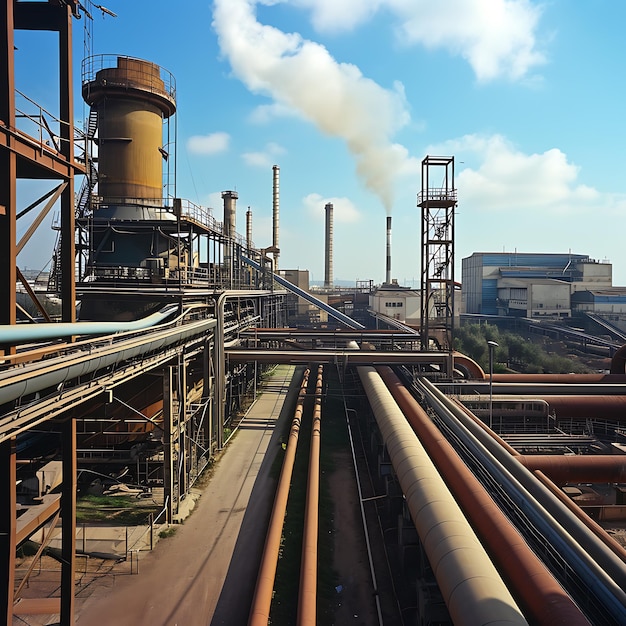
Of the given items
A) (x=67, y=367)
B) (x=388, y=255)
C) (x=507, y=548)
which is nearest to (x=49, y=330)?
(x=67, y=367)

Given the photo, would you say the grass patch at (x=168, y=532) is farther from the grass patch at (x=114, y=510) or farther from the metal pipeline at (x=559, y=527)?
the metal pipeline at (x=559, y=527)

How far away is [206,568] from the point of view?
400 inches

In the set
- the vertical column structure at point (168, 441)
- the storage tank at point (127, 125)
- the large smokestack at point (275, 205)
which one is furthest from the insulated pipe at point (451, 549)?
the large smokestack at point (275, 205)

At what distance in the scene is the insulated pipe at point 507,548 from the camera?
5641 millimetres

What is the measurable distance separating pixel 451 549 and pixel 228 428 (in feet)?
45.5

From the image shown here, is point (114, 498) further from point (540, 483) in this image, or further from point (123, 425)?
point (540, 483)

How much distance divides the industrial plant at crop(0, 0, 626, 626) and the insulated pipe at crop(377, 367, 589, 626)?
35 mm

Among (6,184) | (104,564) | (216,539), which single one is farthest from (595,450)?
(6,184)

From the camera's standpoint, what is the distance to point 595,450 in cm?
1491

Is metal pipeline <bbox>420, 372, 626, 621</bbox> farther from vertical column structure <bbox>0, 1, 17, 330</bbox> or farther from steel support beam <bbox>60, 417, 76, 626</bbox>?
vertical column structure <bbox>0, 1, 17, 330</bbox>

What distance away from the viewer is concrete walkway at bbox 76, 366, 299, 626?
8.77m

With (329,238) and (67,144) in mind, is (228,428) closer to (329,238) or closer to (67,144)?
Answer: (67,144)

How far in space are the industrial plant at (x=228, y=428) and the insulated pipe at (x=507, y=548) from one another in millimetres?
35

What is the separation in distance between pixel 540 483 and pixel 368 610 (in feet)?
12.7
